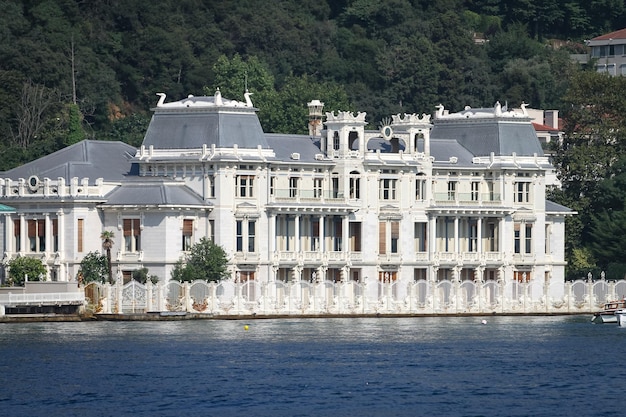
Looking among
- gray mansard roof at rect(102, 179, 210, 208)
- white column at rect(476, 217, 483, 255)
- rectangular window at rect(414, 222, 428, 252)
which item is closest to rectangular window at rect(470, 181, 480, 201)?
white column at rect(476, 217, 483, 255)

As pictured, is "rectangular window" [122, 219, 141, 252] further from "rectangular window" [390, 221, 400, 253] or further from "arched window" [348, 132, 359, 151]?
"rectangular window" [390, 221, 400, 253]

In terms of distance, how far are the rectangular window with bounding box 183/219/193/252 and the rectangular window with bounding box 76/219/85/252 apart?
205 inches

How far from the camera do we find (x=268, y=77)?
17912 cm

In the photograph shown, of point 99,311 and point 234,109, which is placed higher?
point 234,109

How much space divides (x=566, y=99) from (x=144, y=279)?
139ft

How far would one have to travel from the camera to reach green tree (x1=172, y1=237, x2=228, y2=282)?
127 meters

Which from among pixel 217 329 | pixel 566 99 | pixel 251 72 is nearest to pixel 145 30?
pixel 251 72

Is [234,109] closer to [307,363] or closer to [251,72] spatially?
[307,363]

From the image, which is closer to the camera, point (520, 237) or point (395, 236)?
point (395, 236)

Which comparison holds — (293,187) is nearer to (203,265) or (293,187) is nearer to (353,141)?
(353,141)

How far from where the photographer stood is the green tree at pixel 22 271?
127m

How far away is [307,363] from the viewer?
4067 inches

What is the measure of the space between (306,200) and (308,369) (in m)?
33.3

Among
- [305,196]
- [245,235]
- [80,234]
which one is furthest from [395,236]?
[80,234]
